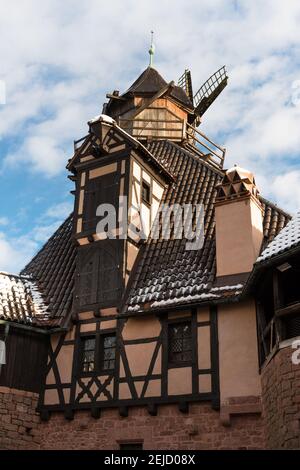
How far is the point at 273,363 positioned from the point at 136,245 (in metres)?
6.19

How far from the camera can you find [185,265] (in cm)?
1564

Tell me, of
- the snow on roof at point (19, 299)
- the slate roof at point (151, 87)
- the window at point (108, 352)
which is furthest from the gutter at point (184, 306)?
the slate roof at point (151, 87)

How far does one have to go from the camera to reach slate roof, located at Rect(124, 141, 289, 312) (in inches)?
573

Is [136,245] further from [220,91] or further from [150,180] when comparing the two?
[220,91]

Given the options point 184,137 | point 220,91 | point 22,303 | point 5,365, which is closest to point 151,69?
point 220,91

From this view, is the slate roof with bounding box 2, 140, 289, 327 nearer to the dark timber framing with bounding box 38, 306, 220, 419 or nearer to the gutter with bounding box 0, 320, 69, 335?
the gutter with bounding box 0, 320, 69, 335

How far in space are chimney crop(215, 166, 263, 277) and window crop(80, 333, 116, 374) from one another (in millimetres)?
3347

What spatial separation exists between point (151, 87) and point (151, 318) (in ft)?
40.8

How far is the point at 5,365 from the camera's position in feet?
50.2

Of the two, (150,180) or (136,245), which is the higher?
(150,180)

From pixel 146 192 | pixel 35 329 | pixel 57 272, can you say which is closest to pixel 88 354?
pixel 35 329

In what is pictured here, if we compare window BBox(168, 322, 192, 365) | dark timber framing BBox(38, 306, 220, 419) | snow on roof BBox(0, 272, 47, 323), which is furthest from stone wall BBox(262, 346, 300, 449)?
snow on roof BBox(0, 272, 47, 323)
